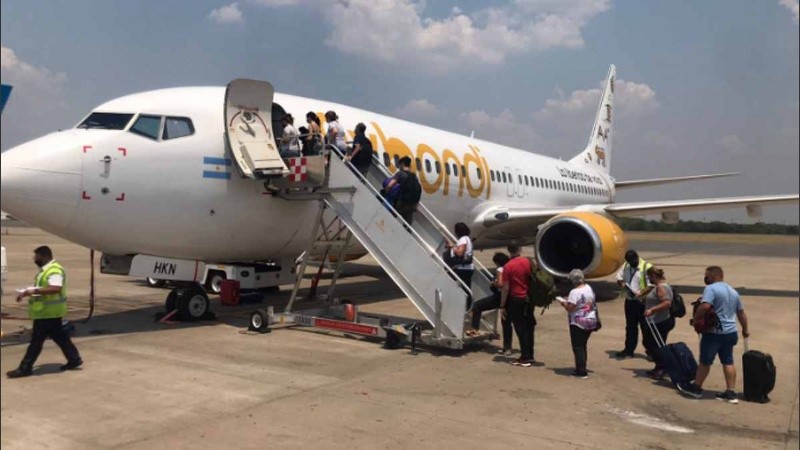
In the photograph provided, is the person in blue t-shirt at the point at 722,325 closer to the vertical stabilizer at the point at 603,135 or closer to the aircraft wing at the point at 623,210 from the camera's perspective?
the aircraft wing at the point at 623,210

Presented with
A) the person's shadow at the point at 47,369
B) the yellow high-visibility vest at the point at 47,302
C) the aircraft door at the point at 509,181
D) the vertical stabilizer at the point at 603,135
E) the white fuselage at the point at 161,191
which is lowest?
the person's shadow at the point at 47,369

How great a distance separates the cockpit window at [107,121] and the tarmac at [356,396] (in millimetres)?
2785

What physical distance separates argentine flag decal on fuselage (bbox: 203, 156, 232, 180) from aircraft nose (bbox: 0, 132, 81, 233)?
1.62 metres

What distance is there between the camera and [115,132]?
8398mm

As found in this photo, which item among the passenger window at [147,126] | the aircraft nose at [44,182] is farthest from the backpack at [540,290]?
the aircraft nose at [44,182]

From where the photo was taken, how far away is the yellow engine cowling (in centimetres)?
1237

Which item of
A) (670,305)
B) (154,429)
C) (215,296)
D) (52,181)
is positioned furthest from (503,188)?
(154,429)

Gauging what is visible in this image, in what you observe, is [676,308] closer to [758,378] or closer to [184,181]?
[758,378]

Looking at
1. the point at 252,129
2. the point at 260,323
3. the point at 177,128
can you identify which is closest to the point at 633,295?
the point at 260,323

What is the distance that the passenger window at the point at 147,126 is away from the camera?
339 inches

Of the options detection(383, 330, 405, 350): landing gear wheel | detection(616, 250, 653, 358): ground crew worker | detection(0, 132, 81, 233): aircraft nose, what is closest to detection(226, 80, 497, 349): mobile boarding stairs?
detection(383, 330, 405, 350): landing gear wheel

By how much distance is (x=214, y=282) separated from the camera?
44.7 feet

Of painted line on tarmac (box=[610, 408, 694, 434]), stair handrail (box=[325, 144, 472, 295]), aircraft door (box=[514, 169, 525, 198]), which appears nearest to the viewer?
painted line on tarmac (box=[610, 408, 694, 434])

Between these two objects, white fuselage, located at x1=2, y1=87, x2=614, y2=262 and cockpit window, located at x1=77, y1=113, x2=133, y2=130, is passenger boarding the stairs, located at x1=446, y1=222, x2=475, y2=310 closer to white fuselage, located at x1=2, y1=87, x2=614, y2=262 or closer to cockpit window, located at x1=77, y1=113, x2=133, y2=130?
white fuselage, located at x1=2, y1=87, x2=614, y2=262
